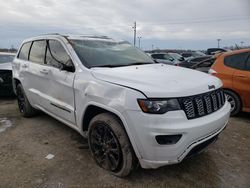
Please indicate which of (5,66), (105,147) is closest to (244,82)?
(105,147)

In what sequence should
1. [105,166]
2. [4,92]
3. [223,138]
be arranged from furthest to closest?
[4,92], [223,138], [105,166]

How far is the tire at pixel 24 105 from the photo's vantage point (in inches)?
212

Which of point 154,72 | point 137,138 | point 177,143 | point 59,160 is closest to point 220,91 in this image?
point 154,72

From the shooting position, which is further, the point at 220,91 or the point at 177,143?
the point at 220,91

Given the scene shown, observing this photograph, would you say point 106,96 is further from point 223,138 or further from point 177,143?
point 223,138

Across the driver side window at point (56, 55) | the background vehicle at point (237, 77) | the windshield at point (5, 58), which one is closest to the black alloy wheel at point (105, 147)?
the driver side window at point (56, 55)

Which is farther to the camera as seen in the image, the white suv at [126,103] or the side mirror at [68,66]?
the side mirror at [68,66]

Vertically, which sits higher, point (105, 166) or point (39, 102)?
point (39, 102)

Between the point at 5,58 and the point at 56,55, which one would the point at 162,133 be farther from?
the point at 5,58

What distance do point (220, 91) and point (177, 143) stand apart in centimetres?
122

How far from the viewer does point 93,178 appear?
3.12 metres

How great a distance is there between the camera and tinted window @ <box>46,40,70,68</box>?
388cm

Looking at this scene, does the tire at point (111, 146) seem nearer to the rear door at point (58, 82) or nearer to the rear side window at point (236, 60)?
the rear door at point (58, 82)

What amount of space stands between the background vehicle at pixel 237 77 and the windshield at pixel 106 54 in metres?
2.25
